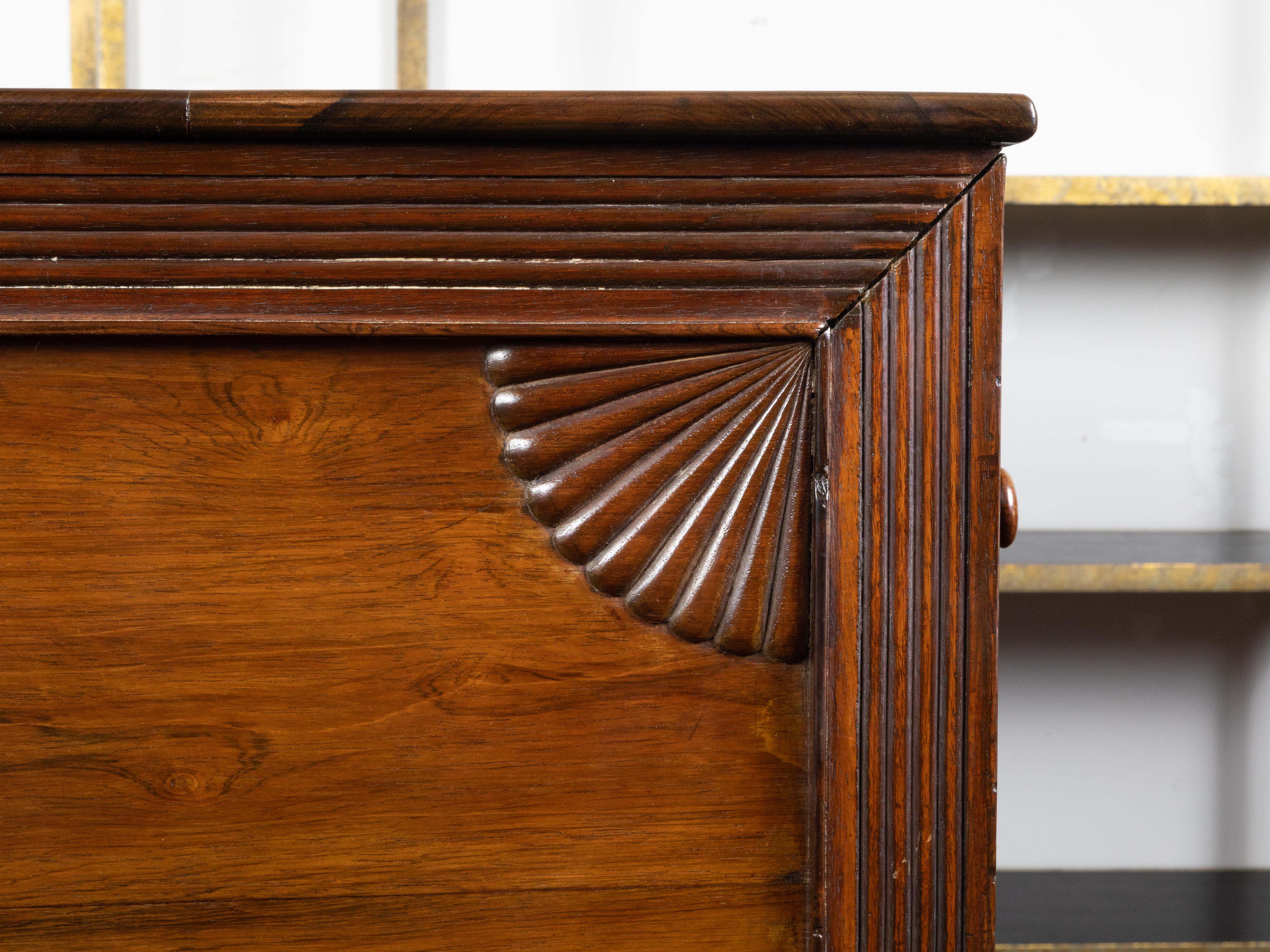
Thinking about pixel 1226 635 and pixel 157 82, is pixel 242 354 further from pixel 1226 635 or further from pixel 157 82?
pixel 1226 635

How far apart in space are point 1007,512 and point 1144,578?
354 mm

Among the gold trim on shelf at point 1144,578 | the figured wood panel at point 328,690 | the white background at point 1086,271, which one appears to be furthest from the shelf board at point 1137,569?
the figured wood panel at point 328,690

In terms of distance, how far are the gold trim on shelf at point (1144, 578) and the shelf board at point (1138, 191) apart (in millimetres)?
253

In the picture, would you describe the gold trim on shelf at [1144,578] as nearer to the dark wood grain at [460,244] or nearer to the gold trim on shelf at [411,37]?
the dark wood grain at [460,244]

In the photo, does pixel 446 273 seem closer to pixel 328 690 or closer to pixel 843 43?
pixel 328 690

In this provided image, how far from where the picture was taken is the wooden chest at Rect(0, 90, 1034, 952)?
312 mm

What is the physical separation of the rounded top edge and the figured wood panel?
70 millimetres

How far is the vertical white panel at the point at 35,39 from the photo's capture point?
2.63ft

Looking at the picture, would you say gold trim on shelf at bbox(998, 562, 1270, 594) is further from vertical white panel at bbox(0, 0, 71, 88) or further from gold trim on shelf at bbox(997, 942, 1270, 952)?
vertical white panel at bbox(0, 0, 71, 88)

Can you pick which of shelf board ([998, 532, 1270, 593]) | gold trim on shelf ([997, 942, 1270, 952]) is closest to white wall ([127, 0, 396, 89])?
shelf board ([998, 532, 1270, 593])

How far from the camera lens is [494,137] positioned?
306 mm

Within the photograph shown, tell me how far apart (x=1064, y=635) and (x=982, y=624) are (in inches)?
22.4

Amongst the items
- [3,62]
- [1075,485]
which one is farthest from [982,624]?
[3,62]

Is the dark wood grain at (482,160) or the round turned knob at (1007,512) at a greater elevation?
the dark wood grain at (482,160)
